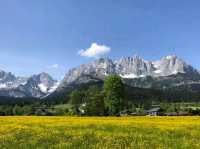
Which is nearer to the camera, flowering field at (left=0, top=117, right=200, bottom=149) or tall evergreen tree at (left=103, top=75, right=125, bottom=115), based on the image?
flowering field at (left=0, top=117, right=200, bottom=149)

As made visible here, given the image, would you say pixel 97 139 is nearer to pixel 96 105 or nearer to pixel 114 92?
pixel 114 92

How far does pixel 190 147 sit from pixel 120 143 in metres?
4.42

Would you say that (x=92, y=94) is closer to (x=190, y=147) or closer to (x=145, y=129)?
(x=145, y=129)

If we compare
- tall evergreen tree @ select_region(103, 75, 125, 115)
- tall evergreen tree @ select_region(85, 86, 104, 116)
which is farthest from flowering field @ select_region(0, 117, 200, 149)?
tall evergreen tree @ select_region(85, 86, 104, 116)

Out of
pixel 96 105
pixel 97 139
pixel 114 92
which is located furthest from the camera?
pixel 96 105

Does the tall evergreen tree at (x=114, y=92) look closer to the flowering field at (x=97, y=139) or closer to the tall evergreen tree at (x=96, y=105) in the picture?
the tall evergreen tree at (x=96, y=105)

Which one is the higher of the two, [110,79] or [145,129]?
[110,79]

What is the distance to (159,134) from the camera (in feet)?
92.5

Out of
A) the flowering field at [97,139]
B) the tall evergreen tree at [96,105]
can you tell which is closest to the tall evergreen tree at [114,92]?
the tall evergreen tree at [96,105]

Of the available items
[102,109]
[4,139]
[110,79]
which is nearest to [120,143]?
[4,139]

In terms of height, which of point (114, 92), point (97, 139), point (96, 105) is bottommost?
point (97, 139)

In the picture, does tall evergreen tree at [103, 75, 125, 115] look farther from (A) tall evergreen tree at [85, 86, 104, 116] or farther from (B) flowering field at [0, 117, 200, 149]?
(B) flowering field at [0, 117, 200, 149]

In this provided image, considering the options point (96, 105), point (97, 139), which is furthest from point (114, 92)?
point (97, 139)

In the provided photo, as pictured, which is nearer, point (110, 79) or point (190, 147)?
point (190, 147)
